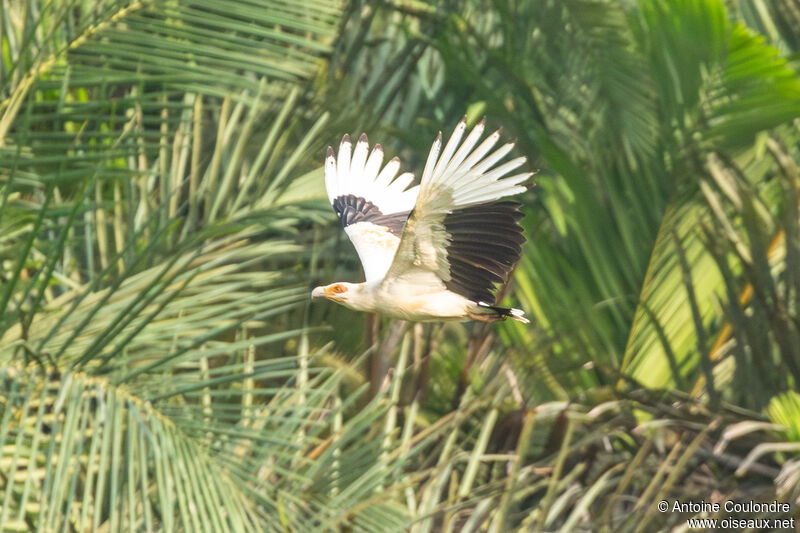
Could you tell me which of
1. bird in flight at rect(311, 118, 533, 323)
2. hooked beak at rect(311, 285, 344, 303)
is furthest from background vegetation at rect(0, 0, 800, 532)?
bird in flight at rect(311, 118, 533, 323)

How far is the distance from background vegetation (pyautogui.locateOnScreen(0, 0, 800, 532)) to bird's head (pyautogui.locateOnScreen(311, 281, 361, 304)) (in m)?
0.54

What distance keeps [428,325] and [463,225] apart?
78.4 inches

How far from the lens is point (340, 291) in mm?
3008

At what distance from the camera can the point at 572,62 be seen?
18.1ft

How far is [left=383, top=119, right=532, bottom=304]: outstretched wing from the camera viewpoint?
2.72 meters

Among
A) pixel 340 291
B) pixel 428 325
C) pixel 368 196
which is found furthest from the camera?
pixel 428 325

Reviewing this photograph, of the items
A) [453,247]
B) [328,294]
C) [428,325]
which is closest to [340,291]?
[328,294]

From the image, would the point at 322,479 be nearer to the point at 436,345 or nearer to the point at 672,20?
the point at 436,345

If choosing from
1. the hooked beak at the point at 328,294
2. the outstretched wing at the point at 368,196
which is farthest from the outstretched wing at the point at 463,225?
the outstretched wing at the point at 368,196

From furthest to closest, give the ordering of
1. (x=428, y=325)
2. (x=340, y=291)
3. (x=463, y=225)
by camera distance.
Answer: (x=428, y=325) < (x=340, y=291) < (x=463, y=225)

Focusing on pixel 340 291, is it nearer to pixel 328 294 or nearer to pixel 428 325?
pixel 328 294

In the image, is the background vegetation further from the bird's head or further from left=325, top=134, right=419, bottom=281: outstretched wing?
the bird's head

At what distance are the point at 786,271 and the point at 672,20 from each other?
1031mm

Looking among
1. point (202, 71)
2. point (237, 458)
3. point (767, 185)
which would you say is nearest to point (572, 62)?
point (767, 185)
